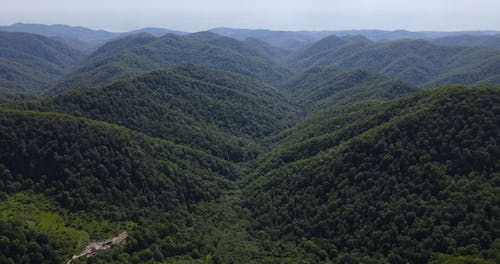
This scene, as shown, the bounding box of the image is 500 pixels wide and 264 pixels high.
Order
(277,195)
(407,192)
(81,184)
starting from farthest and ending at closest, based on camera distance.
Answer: (277,195) < (81,184) < (407,192)

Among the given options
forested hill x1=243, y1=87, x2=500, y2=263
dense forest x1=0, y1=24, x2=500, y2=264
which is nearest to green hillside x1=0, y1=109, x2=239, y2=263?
dense forest x1=0, y1=24, x2=500, y2=264

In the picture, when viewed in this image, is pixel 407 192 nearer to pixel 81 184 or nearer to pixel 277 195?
pixel 277 195

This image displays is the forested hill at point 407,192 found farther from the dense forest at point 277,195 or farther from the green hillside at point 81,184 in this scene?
the green hillside at point 81,184

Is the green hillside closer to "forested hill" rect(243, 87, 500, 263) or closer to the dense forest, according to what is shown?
the dense forest

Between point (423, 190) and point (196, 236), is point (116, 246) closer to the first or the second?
point (196, 236)

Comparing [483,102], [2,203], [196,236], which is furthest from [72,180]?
[483,102]

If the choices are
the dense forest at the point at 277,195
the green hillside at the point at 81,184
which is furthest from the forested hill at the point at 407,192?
the green hillside at the point at 81,184

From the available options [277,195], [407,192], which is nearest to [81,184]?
[277,195]

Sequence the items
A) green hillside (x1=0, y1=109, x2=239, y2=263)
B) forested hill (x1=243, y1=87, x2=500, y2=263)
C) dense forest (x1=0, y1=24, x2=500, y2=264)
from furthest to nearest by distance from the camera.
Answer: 1. green hillside (x1=0, y1=109, x2=239, y2=263)
2. dense forest (x1=0, y1=24, x2=500, y2=264)
3. forested hill (x1=243, y1=87, x2=500, y2=263)
